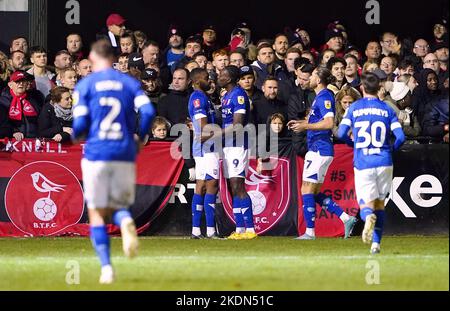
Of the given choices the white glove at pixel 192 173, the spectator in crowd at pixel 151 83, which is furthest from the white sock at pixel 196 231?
the spectator in crowd at pixel 151 83

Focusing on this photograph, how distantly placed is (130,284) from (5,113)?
Answer: 665 cm

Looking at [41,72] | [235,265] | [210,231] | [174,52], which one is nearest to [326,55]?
[174,52]

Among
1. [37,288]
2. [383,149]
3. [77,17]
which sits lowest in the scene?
[37,288]

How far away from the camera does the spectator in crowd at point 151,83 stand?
18906mm

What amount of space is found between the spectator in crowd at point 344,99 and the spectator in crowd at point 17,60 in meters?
4.89

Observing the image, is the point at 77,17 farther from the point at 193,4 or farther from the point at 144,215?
the point at 144,215

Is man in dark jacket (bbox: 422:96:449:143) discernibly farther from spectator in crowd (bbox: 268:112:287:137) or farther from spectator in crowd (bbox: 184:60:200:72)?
spectator in crowd (bbox: 184:60:200:72)

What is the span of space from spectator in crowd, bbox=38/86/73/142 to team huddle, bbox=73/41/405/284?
1.94m

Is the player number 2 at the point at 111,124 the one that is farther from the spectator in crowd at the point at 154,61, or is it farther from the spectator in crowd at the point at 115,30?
the spectator in crowd at the point at 115,30

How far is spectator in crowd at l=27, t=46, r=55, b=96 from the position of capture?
64.4 ft

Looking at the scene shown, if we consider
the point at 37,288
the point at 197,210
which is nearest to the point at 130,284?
the point at 37,288

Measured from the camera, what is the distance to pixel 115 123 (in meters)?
12.1

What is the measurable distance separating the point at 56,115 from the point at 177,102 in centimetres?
172

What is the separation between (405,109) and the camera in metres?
18.9
